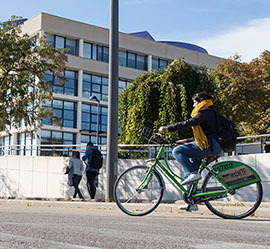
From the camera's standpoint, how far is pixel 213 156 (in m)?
6.86

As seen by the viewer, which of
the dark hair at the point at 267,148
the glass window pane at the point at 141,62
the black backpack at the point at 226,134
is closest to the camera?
the black backpack at the point at 226,134

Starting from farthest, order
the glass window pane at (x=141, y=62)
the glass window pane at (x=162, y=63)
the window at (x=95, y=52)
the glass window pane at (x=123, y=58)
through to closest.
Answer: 1. the glass window pane at (x=162, y=63)
2. the glass window pane at (x=141, y=62)
3. the glass window pane at (x=123, y=58)
4. the window at (x=95, y=52)

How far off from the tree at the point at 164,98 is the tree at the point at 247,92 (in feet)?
13.6

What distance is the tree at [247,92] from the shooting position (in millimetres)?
24913

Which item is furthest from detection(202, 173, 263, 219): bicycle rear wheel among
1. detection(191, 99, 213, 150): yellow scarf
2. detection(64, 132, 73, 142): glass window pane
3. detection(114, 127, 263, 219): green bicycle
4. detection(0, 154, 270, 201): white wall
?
detection(64, 132, 73, 142): glass window pane

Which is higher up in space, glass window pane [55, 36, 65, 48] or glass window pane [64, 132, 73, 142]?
glass window pane [55, 36, 65, 48]

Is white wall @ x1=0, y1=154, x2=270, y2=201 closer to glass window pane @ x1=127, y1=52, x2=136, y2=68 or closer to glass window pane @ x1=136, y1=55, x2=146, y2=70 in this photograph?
glass window pane @ x1=127, y1=52, x2=136, y2=68

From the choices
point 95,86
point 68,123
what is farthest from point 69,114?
point 95,86

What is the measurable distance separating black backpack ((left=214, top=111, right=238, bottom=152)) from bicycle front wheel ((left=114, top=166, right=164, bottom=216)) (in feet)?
3.57

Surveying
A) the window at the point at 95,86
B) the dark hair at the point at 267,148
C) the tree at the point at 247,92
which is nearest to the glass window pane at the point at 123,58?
the window at the point at 95,86

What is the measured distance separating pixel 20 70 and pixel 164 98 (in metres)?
6.00

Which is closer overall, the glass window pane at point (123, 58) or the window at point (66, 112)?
the window at point (66, 112)

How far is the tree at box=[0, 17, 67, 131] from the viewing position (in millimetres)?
19219

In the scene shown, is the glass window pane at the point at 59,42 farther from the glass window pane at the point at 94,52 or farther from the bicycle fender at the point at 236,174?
the bicycle fender at the point at 236,174
